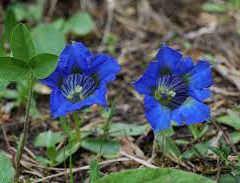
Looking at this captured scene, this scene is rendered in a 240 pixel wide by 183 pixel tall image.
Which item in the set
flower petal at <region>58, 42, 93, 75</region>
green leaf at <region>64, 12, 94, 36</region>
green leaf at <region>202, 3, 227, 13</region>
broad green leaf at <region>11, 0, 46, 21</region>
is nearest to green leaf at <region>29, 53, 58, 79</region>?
flower petal at <region>58, 42, 93, 75</region>

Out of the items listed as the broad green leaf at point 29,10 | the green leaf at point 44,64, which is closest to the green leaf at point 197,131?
the green leaf at point 44,64

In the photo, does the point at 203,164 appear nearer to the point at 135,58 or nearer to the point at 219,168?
the point at 219,168

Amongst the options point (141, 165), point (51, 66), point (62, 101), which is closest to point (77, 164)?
point (141, 165)

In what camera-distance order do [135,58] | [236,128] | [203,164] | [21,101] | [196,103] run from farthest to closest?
[135,58] < [21,101] < [236,128] < [203,164] < [196,103]

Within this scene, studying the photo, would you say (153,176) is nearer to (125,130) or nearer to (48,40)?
(125,130)

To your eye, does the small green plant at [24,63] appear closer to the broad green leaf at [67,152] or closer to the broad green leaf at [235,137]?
the broad green leaf at [67,152]

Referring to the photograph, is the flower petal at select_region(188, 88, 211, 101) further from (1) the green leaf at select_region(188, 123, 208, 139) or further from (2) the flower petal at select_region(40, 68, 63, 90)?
(2) the flower petal at select_region(40, 68, 63, 90)

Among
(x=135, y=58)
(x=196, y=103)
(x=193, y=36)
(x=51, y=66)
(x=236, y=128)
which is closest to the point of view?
(x=51, y=66)
